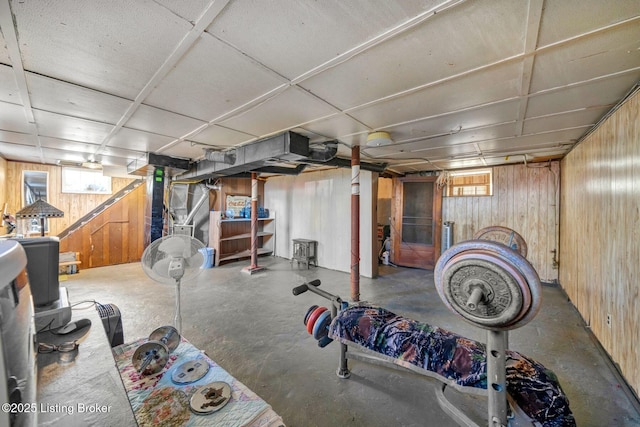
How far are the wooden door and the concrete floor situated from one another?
1.01m

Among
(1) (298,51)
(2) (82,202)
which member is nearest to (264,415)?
(1) (298,51)

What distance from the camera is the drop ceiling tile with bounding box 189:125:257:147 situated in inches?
113

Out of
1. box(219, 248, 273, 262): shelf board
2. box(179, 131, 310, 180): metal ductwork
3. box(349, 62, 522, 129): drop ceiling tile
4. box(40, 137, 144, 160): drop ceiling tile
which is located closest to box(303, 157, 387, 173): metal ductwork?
box(179, 131, 310, 180): metal ductwork

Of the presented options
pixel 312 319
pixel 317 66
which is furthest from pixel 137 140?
pixel 312 319

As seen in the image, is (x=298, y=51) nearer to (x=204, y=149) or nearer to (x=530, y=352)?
(x=204, y=149)

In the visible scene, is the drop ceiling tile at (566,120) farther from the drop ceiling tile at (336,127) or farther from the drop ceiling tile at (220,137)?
the drop ceiling tile at (220,137)

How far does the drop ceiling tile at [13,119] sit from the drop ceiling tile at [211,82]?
131 centimetres

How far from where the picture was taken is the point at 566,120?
8.07 feet

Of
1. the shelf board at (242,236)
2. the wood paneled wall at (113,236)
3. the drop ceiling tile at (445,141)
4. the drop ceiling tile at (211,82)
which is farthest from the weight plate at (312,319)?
the wood paneled wall at (113,236)

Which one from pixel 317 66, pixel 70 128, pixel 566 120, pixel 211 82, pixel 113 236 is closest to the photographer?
pixel 317 66

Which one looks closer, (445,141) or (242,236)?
(445,141)

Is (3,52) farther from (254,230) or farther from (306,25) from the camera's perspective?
(254,230)

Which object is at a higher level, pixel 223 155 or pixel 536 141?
pixel 536 141

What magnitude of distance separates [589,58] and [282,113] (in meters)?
2.13
